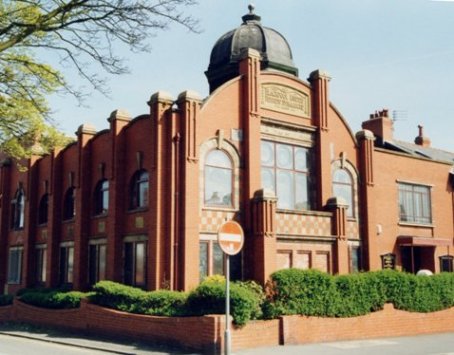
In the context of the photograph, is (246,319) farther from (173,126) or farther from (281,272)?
(173,126)

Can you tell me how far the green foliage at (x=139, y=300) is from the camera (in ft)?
57.2

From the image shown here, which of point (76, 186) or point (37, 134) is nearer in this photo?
point (37, 134)

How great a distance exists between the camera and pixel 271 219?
20.7 metres

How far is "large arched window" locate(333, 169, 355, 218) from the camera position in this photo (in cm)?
2494

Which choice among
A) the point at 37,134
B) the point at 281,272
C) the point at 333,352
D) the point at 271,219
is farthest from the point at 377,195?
the point at 37,134

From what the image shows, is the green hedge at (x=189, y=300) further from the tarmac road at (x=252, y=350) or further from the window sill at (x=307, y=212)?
the window sill at (x=307, y=212)

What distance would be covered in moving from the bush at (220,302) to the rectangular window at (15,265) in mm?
15738

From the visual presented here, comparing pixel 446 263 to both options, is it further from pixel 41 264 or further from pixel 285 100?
pixel 41 264

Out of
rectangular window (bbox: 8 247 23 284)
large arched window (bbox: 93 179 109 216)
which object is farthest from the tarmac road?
rectangular window (bbox: 8 247 23 284)

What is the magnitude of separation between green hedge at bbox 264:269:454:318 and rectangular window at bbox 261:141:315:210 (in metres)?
4.68

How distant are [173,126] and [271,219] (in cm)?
482

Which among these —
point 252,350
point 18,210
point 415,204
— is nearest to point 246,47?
point 415,204

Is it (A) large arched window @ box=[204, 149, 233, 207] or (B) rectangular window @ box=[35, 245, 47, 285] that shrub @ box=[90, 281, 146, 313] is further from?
(B) rectangular window @ box=[35, 245, 47, 285]

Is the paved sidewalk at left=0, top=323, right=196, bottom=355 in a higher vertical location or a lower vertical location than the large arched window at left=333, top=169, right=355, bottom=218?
lower
